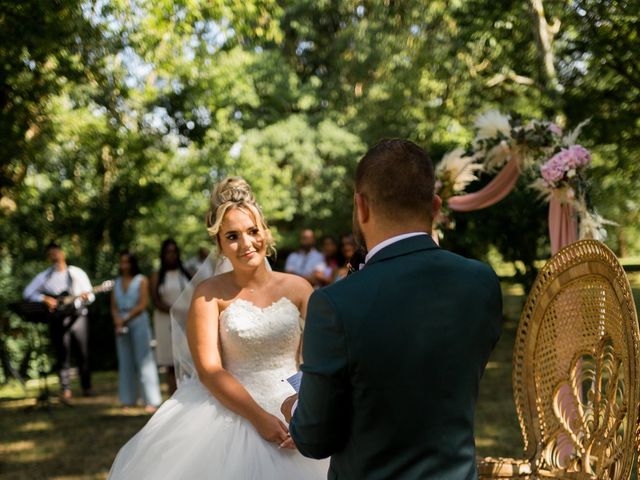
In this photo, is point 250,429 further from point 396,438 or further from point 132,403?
point 132,403

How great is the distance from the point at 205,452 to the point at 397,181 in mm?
1809

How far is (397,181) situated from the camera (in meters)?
2.05

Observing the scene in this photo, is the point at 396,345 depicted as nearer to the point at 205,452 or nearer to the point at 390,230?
the point at 390,230

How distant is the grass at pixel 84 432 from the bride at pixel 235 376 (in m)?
3.89

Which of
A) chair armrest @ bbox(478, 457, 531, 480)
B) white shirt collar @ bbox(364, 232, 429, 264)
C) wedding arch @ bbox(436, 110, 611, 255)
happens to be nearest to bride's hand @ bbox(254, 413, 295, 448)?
chair armrest @ bbox(478, 457, 531, 480)

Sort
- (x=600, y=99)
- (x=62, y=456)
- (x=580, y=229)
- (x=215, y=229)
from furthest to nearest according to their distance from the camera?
1. (x=600, y=99)
2. (x=62, y=456)
3. (x=580, y=229)
4. (x=215, y=229)

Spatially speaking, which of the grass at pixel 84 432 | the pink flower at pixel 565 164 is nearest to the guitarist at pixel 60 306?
the grass at pixel 84 432

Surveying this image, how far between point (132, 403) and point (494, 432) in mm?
4473

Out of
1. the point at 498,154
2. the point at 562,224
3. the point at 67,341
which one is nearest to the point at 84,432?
the point at 67,341

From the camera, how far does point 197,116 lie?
11859 mm

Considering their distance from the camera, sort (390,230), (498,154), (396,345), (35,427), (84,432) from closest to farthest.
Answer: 1. (396,345)
2. (390,230)
3. (498,154)
4. (84,432)
5. (35,427)

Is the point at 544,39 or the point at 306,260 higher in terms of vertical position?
the point at 544,39

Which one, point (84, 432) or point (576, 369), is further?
point (84, 432)

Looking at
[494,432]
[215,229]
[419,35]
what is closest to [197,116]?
[494,432]
